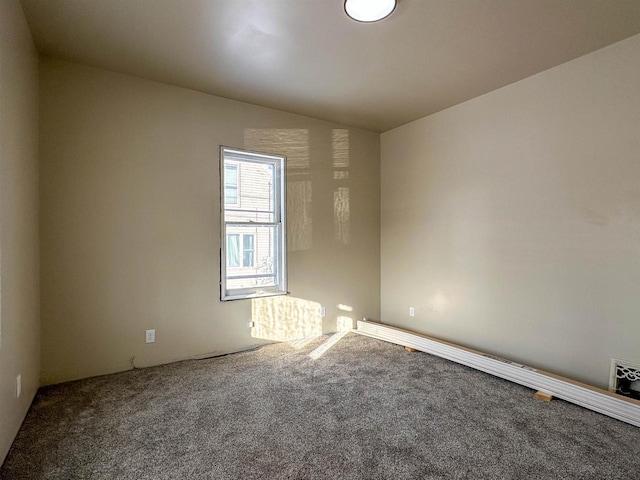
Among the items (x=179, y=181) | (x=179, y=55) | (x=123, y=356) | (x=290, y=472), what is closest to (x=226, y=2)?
(x=179, y=55)

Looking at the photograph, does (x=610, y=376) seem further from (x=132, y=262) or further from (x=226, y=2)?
(x=132, y=262)

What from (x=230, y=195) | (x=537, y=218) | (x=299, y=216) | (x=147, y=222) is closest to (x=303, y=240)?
(x=299, y=216)

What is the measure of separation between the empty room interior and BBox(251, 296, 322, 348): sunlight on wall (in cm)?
2

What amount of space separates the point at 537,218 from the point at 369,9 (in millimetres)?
2193

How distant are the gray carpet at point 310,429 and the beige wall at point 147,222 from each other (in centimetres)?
40

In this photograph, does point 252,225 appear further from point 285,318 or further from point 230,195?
point 285,318

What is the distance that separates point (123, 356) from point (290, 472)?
6.56 feet

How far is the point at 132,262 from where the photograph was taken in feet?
9.73

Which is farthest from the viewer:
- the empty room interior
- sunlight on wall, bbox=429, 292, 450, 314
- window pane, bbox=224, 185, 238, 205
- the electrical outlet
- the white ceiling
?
sunlight on wall, bbox=429, 292, 450, 314

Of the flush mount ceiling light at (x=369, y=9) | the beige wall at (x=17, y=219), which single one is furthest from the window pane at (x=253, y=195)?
the flush mount ceiling light at (x=369, y=9)

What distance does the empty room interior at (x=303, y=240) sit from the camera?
6.38 feet

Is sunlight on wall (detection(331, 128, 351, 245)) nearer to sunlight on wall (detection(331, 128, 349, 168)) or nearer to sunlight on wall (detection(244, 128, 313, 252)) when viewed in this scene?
sunlight on wall (detection(331, 128, 349, 168))

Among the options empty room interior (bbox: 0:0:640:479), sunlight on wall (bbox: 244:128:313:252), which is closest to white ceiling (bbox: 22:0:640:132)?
empty room interior (bbox: 0:0:640:479)

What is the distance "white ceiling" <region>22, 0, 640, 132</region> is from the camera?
6.83 ft
